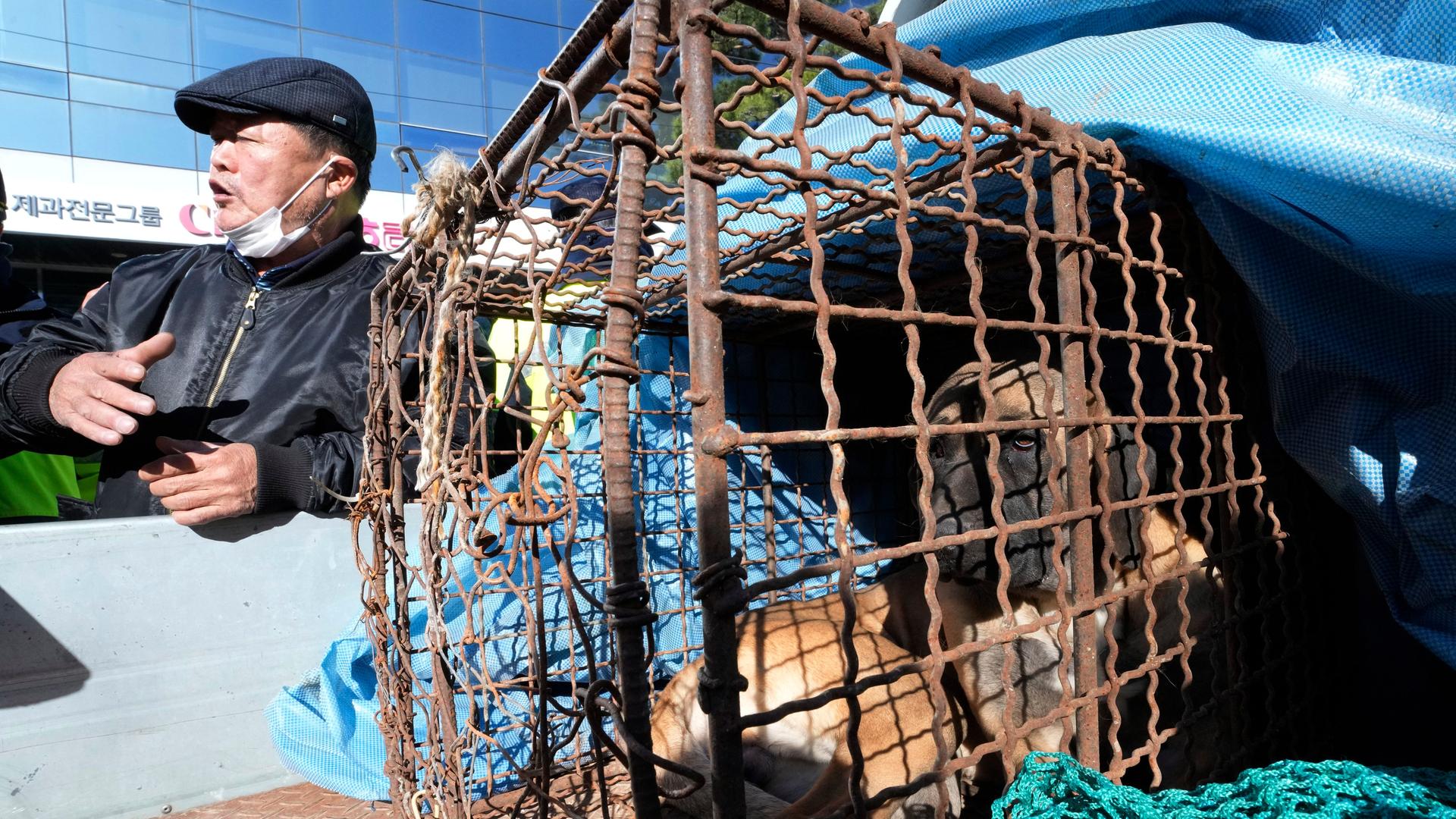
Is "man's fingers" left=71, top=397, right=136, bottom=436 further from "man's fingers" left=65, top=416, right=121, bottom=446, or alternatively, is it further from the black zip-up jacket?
the black zip-up jacket

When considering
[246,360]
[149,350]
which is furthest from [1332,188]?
[246,360]

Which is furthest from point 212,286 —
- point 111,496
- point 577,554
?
point 577,554

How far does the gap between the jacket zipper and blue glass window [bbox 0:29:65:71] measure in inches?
360

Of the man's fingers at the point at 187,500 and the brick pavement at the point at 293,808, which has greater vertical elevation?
the man's fingers at the point at 187,500

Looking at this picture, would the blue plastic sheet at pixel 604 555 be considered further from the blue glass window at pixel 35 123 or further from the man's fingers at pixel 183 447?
the blue glass window at pixel 35 123

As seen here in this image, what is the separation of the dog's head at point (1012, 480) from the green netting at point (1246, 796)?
0.62 m

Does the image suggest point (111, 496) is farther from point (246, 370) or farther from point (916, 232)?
point (916, 232)

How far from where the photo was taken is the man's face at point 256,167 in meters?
2.65

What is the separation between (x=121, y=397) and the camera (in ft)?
7.06

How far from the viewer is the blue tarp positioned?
52.4 inches

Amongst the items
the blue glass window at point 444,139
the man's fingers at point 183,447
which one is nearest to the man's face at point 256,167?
the man's fingers at point 183,447

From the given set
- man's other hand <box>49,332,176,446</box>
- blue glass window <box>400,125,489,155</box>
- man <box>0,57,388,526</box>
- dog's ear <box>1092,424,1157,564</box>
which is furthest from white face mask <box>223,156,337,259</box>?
blue glass window <box>400,125,489,155</box>

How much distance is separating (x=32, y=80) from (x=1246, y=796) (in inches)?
490

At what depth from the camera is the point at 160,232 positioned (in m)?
8.20
